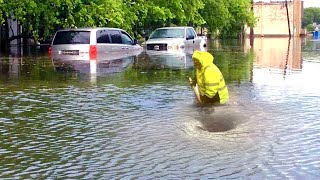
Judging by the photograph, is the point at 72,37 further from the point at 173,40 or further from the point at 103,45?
the point at 173,40

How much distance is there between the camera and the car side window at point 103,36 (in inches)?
969

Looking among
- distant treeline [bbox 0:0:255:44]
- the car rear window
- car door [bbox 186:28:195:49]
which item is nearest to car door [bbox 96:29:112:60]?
the car rear window

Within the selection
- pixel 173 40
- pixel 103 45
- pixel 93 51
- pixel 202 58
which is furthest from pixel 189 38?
pixel 202 58

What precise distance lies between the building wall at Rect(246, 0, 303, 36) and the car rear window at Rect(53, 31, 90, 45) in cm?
7907

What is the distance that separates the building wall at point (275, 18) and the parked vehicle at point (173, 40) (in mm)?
69024

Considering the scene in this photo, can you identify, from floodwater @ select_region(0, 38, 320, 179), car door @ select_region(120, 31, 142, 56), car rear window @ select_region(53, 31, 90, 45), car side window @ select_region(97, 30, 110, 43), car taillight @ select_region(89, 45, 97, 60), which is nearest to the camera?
A: floodwater @ select_region(0, 38, 320, 179)

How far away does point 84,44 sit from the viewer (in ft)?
81.0

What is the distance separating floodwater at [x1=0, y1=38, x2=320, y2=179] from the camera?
6.66m

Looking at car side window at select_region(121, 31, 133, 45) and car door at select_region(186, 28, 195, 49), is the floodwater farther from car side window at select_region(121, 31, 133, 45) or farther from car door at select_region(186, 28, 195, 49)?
car door at select_region(186, 28, 195, 49)

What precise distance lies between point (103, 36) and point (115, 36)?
0.99 metres

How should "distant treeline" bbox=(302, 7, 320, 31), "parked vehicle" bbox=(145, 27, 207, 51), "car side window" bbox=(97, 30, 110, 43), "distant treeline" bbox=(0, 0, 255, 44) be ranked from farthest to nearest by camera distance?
"distant treeline" bbox=(302, 7, 320, 31) → "parked vehicle" bbox=(145, 27, 207, 51) → "distant treeline" bbox=(0, 0, 255, 44) → "car side window" bbox=(97, 30, 110, 43)

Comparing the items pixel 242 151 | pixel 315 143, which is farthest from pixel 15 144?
pixel 315 143

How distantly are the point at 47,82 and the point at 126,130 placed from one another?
23.2 feet

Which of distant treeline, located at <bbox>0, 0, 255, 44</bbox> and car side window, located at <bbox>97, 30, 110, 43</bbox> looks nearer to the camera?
car side window, located at <bbox>97, 30, 110, 43</bbox>
